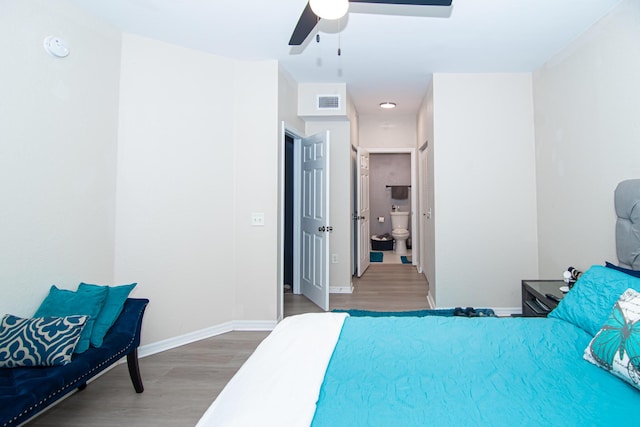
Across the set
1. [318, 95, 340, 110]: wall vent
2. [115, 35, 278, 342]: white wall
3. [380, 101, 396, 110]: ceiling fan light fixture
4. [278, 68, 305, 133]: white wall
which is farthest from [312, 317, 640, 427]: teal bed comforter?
[380, 101, 396, 110]: ceiling fan light fixture

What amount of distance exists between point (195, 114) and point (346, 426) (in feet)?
9.05

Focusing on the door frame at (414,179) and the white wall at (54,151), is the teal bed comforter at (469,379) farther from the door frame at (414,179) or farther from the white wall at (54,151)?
the door frame at (414,179)

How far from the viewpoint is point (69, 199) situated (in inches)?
85.4

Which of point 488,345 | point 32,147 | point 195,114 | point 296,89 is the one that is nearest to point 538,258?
point 488,345

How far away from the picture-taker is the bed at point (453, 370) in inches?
37.9

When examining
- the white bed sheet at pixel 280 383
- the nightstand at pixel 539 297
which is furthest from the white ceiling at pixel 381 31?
the white bed sheet at pixel 280 383

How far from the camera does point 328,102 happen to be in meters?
3.98

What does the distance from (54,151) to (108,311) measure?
1.04m

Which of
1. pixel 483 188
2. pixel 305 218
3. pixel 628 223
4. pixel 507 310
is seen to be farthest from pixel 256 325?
pixel 628 223

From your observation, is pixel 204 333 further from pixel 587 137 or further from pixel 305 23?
pixel 587 137

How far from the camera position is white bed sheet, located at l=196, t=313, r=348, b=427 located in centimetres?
95

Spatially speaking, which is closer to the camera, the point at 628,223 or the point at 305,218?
the point at 628,223

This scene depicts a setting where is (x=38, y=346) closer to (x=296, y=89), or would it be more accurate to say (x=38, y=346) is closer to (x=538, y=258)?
(x=296, y=89)

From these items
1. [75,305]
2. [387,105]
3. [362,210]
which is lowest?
[75,305]
